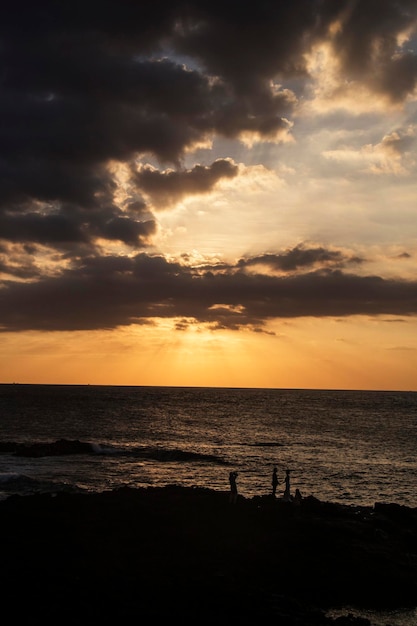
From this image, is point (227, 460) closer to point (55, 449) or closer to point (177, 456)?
point (177, 456)

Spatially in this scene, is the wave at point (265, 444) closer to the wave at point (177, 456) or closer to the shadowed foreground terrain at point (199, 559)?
the wave at point (177, 456)

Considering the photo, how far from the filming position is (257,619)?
20.5m

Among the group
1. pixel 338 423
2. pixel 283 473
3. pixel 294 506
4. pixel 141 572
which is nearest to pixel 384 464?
pixel 283 473

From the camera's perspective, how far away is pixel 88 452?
234ft

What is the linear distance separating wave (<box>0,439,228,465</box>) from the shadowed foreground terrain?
31.1 meters

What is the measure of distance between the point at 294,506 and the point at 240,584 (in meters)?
11.5

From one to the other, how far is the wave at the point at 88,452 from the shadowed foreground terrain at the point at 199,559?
31.1m

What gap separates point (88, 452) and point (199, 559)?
156 ft

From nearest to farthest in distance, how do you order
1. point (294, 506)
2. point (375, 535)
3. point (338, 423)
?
point (375, 535) < point (294, 506) < point (338, 423)

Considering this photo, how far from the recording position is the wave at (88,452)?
67.2 m

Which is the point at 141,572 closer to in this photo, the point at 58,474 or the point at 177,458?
the point at 58,474

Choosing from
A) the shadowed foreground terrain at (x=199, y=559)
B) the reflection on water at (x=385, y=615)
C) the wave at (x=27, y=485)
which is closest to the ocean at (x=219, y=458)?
the wave at (x=27, y=485)

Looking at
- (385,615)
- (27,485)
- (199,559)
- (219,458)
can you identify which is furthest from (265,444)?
(385,615)

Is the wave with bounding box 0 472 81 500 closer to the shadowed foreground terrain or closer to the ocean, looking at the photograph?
the ocean
